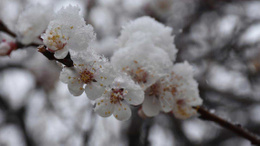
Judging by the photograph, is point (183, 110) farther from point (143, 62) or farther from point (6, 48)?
point (6, 48)

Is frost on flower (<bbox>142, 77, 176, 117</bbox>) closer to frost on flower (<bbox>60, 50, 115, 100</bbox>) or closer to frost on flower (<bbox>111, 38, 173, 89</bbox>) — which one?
frost on flower (<bbox>111, 38, 173, 89</bbox>)

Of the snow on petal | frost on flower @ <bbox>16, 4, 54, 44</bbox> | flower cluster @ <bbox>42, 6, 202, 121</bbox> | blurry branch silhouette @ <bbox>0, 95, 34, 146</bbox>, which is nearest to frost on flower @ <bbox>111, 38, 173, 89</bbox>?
flower cluster @ <bbox>42, 6, 202, 121</bbox>

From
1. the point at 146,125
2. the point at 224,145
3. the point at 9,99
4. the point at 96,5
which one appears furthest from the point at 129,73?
the point at 96,5

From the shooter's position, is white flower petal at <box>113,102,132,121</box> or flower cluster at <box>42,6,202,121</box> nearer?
flower cluster at <box>42,6,202,121</box>

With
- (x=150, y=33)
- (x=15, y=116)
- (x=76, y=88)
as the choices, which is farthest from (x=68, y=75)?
(x=15, y=116)

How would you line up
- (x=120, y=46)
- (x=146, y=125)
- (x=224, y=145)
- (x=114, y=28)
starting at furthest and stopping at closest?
(x=114, y=28)
(x=224, y=145)
(x=146, y=125)
(x=120, y=46)

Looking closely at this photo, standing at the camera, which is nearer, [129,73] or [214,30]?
[129,73]

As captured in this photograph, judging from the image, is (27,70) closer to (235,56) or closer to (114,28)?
(114,28)
